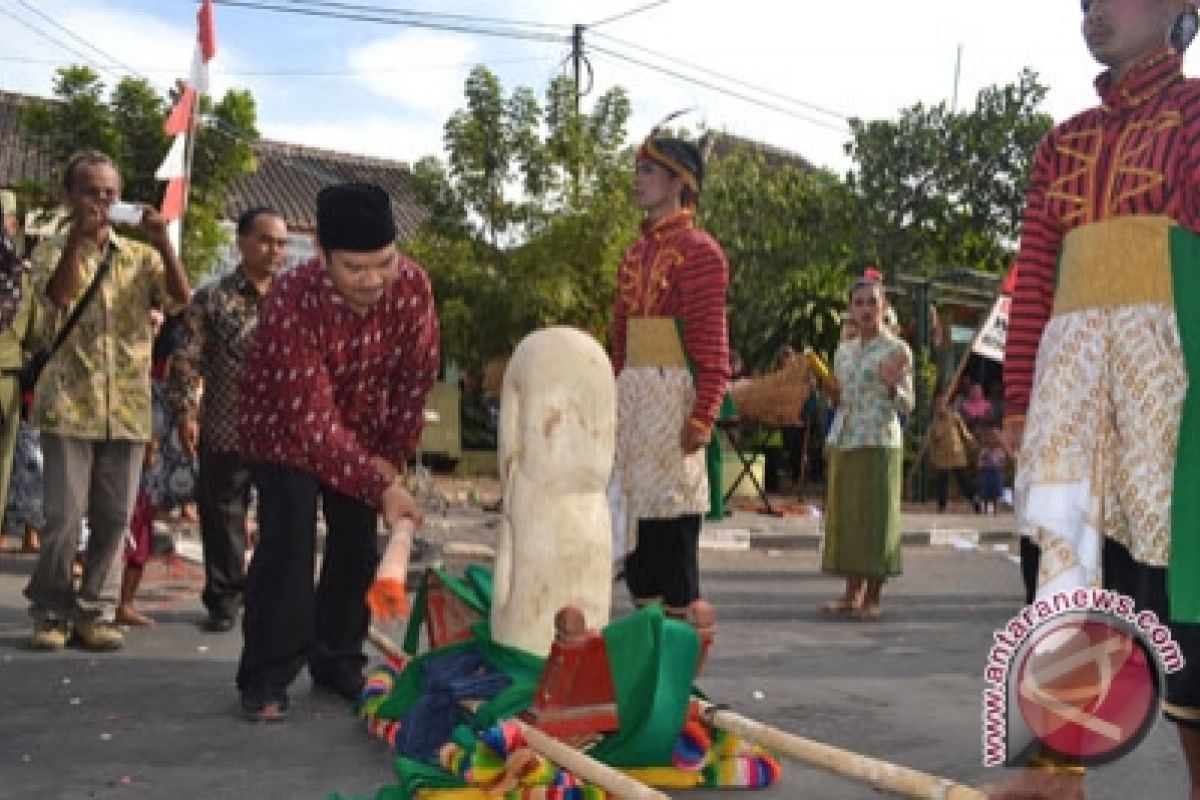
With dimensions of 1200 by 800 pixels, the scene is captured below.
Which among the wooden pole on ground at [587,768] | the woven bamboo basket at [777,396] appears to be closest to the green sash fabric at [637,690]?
the wooden pole on ground at [587,768]

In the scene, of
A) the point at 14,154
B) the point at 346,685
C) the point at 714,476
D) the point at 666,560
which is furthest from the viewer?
the point at 14,154

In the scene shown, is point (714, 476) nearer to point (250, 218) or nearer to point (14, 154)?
point (250, 218)

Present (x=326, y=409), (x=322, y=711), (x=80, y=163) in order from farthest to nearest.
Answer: (x=80, y=163) → (x=322, y=711) → (x=326, y=409)

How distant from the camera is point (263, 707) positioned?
15.2 feet

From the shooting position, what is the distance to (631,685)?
11.2 feet

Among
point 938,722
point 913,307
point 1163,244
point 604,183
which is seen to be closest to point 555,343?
point 1163,244

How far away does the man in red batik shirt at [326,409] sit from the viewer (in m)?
4.41

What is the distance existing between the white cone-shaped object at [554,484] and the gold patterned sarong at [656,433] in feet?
6.37

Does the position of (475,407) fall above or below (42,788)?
above

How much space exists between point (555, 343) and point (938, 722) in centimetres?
195

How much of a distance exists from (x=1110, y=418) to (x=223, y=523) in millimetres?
4184

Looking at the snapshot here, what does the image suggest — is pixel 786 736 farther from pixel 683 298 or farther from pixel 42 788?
pixel 683 298

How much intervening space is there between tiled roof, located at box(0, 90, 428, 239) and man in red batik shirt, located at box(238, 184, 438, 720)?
1843 centimetres

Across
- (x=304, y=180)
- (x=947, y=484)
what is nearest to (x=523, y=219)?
(x=947, y=484)
